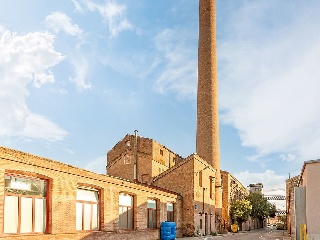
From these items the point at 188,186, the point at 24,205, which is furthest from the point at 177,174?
the point at 24,205

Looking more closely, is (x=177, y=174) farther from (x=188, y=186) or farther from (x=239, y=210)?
(x=239, y=210)

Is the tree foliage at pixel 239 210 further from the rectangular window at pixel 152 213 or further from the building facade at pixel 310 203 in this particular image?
the building facade at pixel 310 203

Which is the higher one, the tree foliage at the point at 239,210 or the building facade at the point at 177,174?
the building facade at the point at 177,174

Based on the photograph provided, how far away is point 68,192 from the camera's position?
19.3m

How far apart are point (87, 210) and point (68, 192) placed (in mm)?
2450

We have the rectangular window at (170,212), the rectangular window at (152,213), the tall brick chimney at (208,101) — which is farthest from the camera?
the tall brick chimney at (208,101)

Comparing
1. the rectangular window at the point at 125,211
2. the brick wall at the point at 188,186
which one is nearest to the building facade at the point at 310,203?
the rectangular window at the point at 125,211

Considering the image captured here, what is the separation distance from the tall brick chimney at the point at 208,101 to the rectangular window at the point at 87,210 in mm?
27394

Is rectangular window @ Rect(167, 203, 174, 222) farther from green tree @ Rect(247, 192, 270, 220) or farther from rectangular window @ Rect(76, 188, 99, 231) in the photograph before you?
green tree @ Rect(247, 192, 270, 220)

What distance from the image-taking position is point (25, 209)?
16.6 meters

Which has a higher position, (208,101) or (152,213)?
(208,101)

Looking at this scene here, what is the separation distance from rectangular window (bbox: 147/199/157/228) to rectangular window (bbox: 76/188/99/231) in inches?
305

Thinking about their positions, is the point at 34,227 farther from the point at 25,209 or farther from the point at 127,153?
the point at 127,153

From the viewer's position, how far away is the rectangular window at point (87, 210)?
2047 cm
